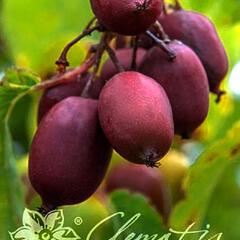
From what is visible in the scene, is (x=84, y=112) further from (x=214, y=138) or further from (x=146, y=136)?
(x=214, y=138)

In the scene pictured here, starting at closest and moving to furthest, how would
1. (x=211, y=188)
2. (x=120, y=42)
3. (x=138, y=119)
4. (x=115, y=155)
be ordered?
(x=138, y=119) → (x=120, y=42) → (x=211, y=188) → (x=115, y=155)

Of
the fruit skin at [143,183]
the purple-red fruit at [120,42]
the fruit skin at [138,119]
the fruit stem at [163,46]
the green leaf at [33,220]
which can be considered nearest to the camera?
the fruit skin at [138,119]

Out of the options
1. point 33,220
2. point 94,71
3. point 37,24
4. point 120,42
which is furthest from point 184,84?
point 37,24

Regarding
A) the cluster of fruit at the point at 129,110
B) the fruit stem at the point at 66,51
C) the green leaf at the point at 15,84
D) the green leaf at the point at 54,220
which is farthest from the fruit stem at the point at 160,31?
the green leaf at the point at 54,220

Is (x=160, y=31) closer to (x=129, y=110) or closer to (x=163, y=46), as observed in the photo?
(x=163, y=46)

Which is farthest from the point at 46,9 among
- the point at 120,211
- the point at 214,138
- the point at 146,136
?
the point at 146,136

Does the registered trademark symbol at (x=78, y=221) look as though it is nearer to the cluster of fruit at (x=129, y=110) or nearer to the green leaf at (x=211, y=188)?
the green leaf at (x=211, y=188)
